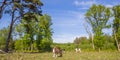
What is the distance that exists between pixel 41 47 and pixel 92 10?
736 inches

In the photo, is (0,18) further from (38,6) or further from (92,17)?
(92,17)

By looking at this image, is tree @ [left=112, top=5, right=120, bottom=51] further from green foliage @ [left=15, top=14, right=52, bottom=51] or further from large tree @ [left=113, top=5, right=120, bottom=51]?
green foliage @ [left=15, top=14, right=52, bottom=51]

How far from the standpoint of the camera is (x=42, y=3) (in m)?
52.1

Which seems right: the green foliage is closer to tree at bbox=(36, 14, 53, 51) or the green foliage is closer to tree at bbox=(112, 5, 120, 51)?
tree at bbox=(36, 14, 53, 51)

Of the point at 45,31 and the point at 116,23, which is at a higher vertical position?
the point at 116,23

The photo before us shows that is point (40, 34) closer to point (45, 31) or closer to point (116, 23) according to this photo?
point (45, 31)

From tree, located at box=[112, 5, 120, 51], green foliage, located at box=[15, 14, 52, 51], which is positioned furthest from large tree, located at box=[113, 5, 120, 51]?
green foliage, located at box=[15, 14, 52, 51]

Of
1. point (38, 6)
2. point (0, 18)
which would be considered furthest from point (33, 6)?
point (0, 18)

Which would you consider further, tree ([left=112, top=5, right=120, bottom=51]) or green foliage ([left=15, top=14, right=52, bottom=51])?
tree ([left=112, top=5, right=120, bottom=51])

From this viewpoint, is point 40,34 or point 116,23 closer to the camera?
point 40,34

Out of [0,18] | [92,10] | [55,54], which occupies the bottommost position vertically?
[55,54]

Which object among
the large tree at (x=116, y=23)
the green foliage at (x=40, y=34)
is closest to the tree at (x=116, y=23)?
the large tree at (x=116, y=23)

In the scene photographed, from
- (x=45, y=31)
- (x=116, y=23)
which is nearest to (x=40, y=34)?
(x=45, y=31)

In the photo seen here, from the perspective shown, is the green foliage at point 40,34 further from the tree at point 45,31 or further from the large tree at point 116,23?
the large tree at point 116,23
